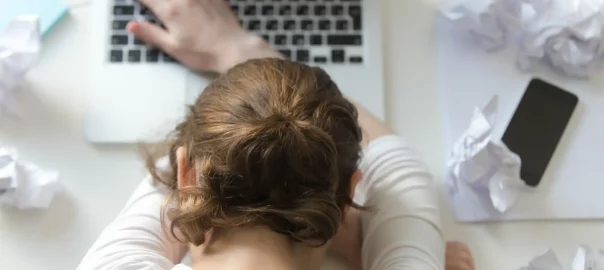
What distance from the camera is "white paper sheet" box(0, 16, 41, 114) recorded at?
76 centimetres

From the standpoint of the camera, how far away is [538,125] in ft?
2.54

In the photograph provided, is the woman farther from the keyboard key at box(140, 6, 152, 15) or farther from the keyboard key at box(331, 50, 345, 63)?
the keyboard key at box(140, 6, 152, 15)

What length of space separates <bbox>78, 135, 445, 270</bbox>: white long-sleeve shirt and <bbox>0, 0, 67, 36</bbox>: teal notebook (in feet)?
0.81

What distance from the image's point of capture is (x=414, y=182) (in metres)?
0.71

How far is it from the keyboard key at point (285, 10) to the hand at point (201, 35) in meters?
0.04

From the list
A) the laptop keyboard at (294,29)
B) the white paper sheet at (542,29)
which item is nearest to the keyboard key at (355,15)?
the laptop keyboard at (294,29)

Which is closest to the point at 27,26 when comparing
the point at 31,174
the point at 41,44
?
the point at 41,44

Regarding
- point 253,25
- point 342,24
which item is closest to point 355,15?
point 342,24

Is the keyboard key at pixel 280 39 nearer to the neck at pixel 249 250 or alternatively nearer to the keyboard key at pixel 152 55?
the keyboard key at pixel 152 55

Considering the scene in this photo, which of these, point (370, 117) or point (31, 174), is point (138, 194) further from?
point (370, 117)

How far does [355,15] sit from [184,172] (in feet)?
1.05

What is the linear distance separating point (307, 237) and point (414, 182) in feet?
0.58

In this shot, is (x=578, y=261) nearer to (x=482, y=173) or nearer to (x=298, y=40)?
(x=482, y=173)

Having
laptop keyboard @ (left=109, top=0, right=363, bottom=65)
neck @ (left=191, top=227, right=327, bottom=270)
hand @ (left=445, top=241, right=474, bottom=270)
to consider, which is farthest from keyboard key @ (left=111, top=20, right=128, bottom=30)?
hand @ (left=445, top=241, right=474, bottom=270)
